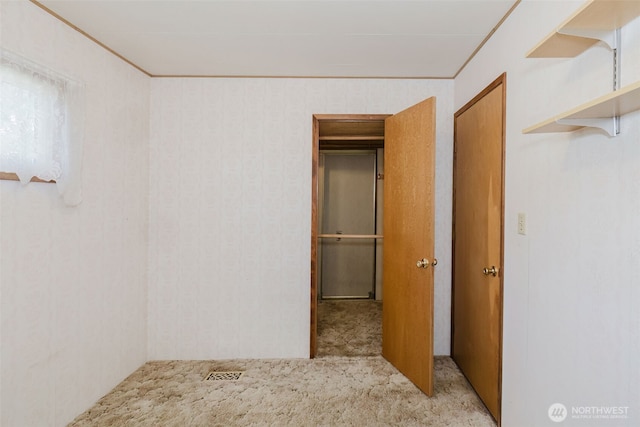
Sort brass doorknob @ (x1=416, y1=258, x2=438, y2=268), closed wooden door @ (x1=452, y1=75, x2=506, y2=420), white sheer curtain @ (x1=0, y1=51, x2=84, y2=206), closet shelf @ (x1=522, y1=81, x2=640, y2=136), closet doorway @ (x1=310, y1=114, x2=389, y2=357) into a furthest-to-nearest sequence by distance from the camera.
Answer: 1. closet doorway @ (x1=310, y1=114, x2=389, y2=357)
2. brass doorknob @ (x1=416, y1=258, x2=438, y2=268)
3. closed wooden door @ (x1=452, y1=75, x2=506, y2=420)
4. white sheer curtain @ (x1=0, y1=51, x2=84, y2=206)
5. closet shelf @ (x1=522, y1=81, x2=640, y2=136)

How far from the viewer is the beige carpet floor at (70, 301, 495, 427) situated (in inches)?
74.0

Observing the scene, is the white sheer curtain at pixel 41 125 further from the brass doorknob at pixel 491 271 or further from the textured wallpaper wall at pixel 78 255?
the brass doorknob at pixel 491 271

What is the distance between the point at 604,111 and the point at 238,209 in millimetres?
2323

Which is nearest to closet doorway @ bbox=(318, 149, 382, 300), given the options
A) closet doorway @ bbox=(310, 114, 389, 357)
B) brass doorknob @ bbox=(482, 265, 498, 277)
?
closet doorway @ bbox=(310, 114, 389, 357)

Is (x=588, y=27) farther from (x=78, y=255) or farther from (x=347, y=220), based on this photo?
(x=347, y=220)

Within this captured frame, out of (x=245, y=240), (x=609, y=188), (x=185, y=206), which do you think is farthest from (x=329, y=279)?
(x=609, y=188)

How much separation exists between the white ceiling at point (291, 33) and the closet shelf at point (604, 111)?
3.15 ft

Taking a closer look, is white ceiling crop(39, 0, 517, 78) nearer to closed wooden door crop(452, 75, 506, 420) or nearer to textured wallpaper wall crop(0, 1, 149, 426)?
textured wallpaper wall crop(0, 1, 149, 426)

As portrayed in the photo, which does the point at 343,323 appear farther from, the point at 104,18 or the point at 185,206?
the point at 104,18

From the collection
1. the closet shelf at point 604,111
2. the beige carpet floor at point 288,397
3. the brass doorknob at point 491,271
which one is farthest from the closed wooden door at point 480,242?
the closet shelf at point 604,111

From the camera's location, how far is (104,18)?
1.80 m

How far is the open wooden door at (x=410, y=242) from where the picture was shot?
2082mm

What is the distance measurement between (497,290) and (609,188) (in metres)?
0.90

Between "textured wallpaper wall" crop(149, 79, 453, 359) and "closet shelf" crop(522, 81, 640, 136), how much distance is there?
5.57ft
